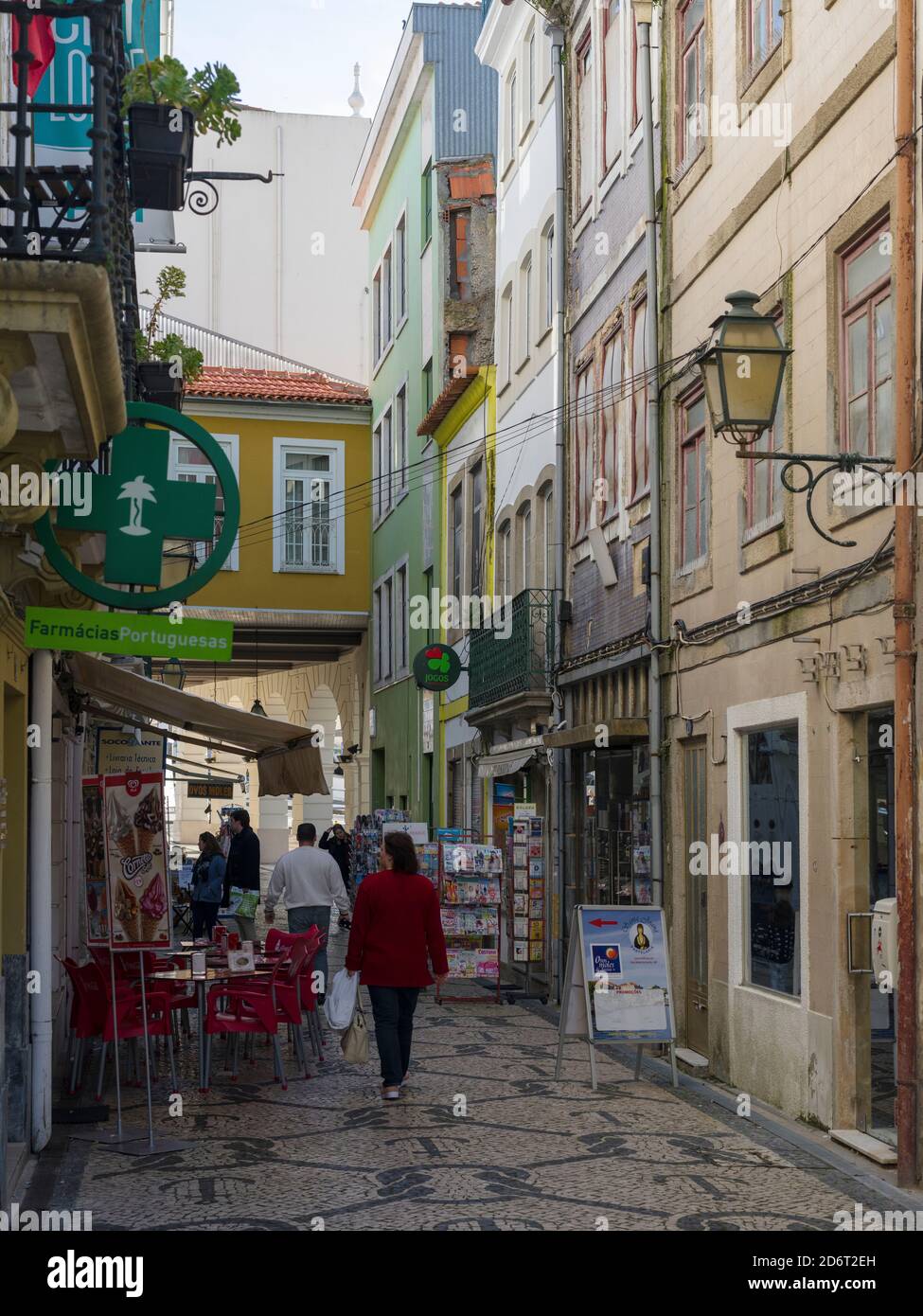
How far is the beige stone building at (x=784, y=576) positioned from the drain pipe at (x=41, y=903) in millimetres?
4586

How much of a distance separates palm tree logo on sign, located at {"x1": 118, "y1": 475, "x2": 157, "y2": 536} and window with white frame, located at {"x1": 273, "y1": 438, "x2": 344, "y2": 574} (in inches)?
1090

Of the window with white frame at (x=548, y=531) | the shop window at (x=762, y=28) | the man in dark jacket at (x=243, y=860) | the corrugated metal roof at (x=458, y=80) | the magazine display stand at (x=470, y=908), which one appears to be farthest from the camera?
the corrugated metal roof at (x=458, y=80)

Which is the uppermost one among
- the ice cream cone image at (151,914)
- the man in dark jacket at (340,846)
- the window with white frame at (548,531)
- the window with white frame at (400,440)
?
the window with white frame at (400,440)

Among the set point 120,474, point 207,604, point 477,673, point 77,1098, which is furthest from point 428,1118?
Answer: point 207,604

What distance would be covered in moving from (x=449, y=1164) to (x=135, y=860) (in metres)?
2.81

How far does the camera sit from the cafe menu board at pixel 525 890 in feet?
61.8

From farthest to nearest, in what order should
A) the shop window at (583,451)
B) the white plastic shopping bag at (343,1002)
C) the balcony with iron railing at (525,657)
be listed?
the balcony with iron railing at (525,657) → the shop window at (583,451) → the white plastic shopping bag at (343,1002)

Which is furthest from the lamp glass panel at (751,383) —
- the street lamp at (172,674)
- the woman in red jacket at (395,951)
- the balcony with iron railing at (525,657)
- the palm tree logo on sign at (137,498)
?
the street lamp at (172,674)

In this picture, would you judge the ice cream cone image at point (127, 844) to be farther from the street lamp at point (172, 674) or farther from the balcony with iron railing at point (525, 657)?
the street lamp at point (172, 674)

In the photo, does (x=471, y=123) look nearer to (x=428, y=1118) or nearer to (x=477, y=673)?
(x=477, y=673)

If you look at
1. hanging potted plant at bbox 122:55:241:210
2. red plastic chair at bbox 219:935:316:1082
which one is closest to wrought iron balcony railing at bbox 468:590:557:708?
red plastic chair at bbox 219:935:316:1082

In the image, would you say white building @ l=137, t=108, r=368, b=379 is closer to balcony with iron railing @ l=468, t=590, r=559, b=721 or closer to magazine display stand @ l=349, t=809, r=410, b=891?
magazine display stand @ l=349, t=809, r=410, b=891

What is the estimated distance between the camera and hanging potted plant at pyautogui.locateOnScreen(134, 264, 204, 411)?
523 inches

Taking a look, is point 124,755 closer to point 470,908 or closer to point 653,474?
point 470,908
